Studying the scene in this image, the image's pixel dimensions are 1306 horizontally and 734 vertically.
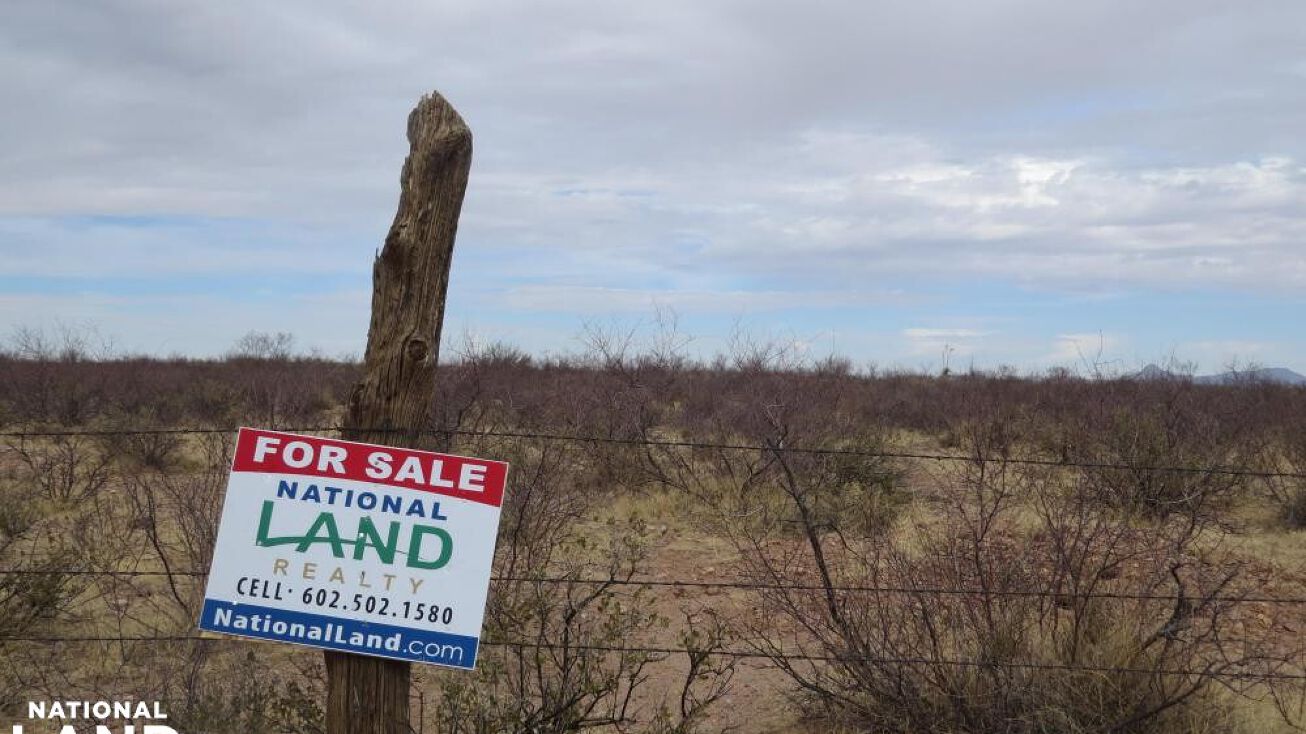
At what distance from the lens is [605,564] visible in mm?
7996

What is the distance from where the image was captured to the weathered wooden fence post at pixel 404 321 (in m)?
3.22

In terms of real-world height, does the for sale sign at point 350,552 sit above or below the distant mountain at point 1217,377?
below

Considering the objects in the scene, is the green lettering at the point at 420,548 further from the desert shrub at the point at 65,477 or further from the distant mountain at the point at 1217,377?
the distant mountain at the point at 1217,377

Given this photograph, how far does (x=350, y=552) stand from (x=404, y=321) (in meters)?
0.69

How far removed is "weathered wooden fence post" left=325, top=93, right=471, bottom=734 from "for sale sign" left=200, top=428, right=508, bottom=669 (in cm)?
14

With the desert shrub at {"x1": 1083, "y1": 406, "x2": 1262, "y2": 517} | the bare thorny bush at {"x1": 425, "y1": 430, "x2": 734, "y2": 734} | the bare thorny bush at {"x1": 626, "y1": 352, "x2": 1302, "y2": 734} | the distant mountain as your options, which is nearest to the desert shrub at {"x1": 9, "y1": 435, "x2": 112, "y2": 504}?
the bare thorny bush at {"x1": 425, "y1": 430, "x2": 734, "y2": 734}

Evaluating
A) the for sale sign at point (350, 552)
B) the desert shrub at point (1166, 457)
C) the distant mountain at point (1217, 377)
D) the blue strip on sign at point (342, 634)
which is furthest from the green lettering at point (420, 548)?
the distant mountain at point (1217, 377)

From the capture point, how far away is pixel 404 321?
3242 mm

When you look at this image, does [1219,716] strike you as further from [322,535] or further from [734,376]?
[734,376]

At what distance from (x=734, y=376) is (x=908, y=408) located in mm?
3020

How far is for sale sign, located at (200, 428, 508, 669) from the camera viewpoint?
3107 millimetres

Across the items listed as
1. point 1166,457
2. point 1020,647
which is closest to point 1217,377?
point 1166,457

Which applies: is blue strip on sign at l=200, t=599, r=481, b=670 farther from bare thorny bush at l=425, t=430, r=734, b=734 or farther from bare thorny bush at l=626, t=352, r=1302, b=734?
bare thorny bush at l=626, t=352, r=1302, b=734

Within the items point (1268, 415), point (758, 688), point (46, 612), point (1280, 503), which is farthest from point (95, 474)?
point (1268, 415)
